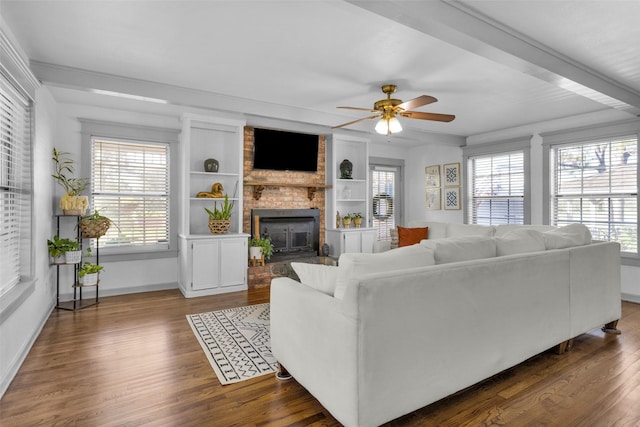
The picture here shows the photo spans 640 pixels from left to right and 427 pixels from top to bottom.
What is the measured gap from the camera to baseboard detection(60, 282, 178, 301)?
4.49 m

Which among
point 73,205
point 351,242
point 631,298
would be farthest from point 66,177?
point 631,298

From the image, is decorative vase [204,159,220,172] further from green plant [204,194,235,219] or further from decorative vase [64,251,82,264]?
decorative vase [64,251,82,264]

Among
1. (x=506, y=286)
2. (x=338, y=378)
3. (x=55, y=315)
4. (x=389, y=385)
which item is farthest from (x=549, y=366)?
(x=55, y=315)

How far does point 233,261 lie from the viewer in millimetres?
4848

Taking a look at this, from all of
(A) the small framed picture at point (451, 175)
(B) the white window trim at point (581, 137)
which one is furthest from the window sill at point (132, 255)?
(B) the white window trim at point (581, 137)

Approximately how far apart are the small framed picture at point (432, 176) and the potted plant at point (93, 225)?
5711mm

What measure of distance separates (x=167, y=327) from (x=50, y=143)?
8.37 feet

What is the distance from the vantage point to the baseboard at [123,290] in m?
4.49

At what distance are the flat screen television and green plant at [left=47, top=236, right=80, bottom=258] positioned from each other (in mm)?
2570

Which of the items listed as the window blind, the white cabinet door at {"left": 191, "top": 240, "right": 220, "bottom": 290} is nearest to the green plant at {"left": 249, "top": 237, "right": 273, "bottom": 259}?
the white cabinet door at {"left": 191, "top": 240, "right": 220, "bottom": 290}

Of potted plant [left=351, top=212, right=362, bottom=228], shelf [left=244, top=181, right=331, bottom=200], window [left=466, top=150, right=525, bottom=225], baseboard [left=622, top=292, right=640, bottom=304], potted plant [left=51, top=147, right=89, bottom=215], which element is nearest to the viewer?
potted plant [left=51, top=147, right=89, bottom=215]

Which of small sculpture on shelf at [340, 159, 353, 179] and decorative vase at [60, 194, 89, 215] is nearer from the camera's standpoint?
decorative vase at [60, 194, 89, 215]

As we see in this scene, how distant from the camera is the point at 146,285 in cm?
489

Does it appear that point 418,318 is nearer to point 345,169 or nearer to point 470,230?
point 470,230
